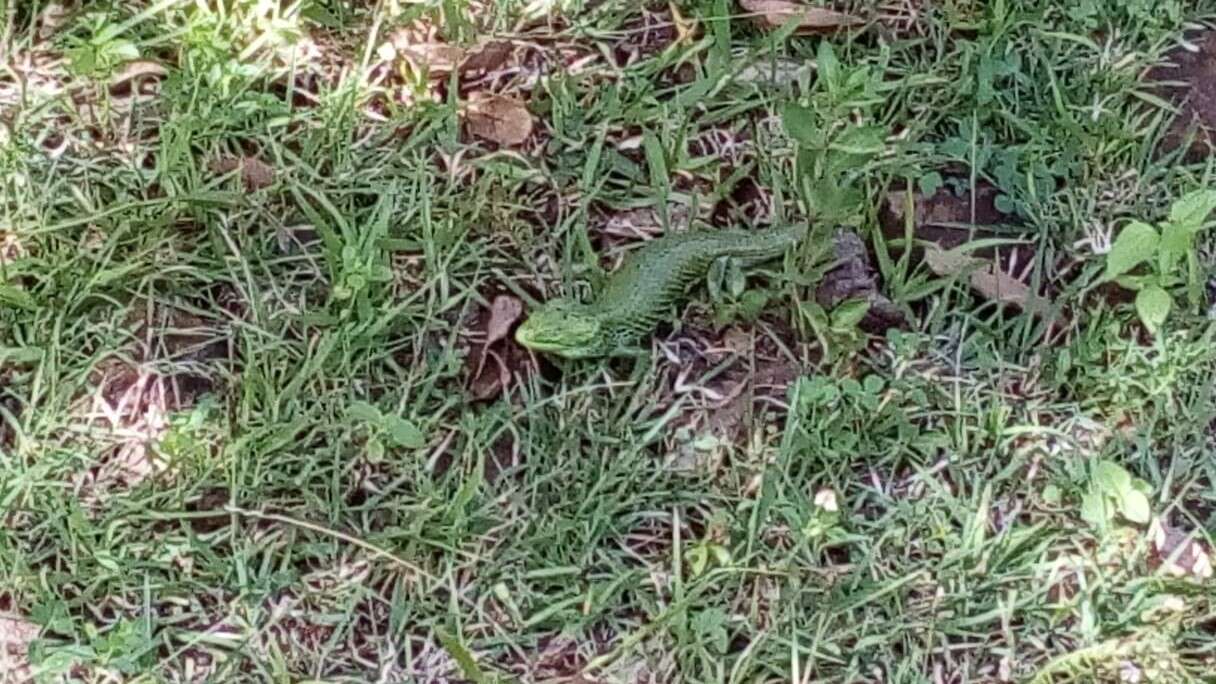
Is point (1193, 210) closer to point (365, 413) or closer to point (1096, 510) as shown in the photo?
point (1096, 510)

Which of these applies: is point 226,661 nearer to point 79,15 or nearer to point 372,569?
point 372,569

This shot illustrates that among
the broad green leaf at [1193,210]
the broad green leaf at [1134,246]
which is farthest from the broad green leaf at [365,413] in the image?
the broad green leaf at [1193,210]

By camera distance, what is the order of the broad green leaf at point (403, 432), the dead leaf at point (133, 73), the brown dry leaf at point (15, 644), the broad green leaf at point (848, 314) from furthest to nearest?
the dead leaf at point (133, 73) < the broad green leaf at point (848, 314) < the broad green leaf at point (403, 432) < the brown dry leaf at point (15, 644)

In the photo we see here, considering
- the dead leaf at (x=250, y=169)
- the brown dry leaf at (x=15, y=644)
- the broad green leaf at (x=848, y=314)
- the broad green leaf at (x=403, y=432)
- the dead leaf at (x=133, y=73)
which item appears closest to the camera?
the brown dry leaf at (x=15, y=644)

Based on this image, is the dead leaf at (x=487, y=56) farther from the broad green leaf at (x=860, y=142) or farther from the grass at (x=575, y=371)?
→ the broad green leaf at (x=860, y=142)

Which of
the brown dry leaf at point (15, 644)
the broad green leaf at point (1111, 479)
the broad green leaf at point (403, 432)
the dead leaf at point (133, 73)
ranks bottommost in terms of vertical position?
the brown dry leaf at point (15, 644)

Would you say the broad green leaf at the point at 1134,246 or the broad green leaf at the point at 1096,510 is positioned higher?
the broad green leaf at the point at 1134,246

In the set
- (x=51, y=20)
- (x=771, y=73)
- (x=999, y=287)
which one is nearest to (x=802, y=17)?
(x=771, y=73)
